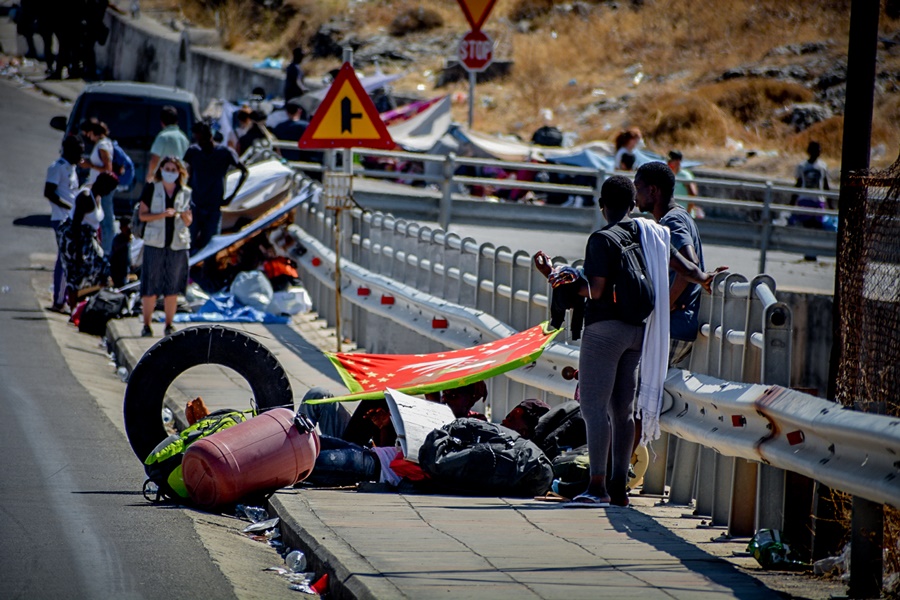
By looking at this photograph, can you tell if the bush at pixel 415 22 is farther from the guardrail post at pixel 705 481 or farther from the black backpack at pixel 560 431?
the guardrail post at pixel 705 481

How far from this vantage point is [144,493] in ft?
26.6

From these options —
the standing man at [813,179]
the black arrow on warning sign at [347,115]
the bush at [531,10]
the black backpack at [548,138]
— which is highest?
the bush at [531,10]

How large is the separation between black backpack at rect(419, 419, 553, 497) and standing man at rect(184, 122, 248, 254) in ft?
32.0

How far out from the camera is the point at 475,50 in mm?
21500

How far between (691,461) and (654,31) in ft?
108

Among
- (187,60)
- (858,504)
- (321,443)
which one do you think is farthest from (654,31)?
(858,504)

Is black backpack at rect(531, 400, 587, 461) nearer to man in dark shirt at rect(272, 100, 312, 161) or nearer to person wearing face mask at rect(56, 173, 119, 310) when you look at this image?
person wearing face mask at rect(56, 173, 119, 310)

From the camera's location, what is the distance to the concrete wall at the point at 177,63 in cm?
3625

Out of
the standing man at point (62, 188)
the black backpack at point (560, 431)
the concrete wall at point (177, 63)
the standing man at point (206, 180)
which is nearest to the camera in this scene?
the black backpack at point (560, 431)

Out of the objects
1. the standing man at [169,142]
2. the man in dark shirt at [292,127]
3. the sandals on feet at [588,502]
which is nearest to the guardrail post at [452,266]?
the sandals on feet at [588,502]

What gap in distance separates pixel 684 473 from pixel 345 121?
6372mm

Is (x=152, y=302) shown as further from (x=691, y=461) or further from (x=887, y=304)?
(x=887, y=304)

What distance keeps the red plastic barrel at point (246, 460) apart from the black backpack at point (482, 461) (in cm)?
76

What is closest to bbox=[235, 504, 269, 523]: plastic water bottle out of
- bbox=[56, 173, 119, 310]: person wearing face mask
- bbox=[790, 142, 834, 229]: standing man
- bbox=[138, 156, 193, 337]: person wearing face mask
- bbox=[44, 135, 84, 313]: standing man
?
bbox=[138, 156, 193, 337]: person wearing face mask
